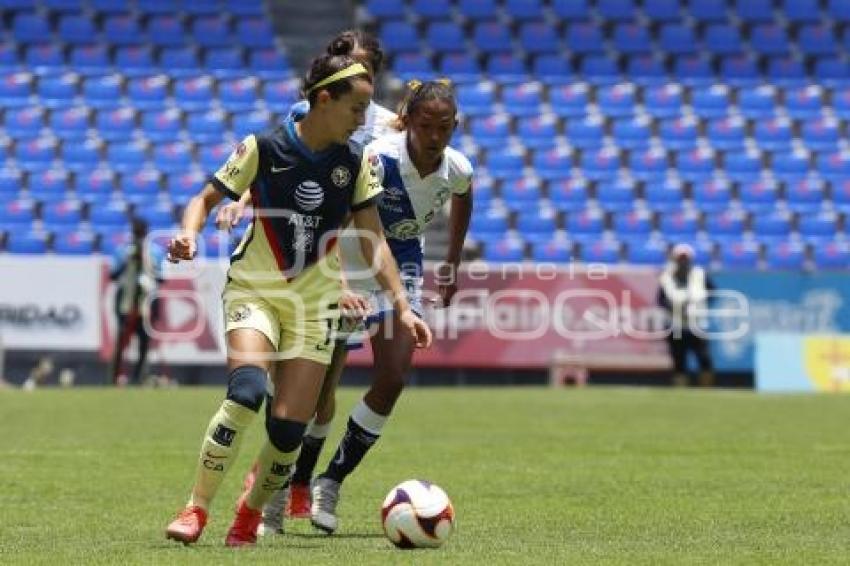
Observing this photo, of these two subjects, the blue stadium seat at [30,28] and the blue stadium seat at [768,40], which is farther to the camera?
the blue stadium seat at [768,40]

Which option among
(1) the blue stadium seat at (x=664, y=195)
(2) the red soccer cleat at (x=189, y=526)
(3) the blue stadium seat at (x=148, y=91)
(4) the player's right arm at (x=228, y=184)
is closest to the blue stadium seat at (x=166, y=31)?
(3) the blue stadium seat at (x=148, y=91)

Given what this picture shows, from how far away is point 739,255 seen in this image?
30.2 m

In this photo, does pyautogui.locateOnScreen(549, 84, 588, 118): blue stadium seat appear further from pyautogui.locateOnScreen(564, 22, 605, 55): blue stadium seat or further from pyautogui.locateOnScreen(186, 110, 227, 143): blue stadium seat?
pyautogui.locateOnScreen(186, 110, 227, 143): blue stadium seat

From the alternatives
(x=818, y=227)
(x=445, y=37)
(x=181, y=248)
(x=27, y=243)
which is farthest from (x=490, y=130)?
(x=181, y=248)

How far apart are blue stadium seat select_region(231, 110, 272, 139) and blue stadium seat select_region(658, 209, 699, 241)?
662 cm

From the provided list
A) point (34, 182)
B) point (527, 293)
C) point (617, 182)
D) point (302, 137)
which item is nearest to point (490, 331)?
point (527, 293)

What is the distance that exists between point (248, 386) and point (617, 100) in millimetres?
25417

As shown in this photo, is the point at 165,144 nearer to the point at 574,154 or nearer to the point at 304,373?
the point at 574,154

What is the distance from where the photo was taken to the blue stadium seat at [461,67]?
33000 millimetres

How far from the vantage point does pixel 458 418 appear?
19.6 meters

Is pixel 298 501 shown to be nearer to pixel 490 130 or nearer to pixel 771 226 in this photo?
pixel 771 226

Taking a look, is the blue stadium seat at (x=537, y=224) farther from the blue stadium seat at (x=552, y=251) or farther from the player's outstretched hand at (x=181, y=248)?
the player's outstretched hand at (x=181, y=248)

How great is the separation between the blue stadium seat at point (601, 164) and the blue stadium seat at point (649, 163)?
0.90 feet

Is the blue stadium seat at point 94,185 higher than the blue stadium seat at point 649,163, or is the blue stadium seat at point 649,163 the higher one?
the blue stadium seat at point 649,163
